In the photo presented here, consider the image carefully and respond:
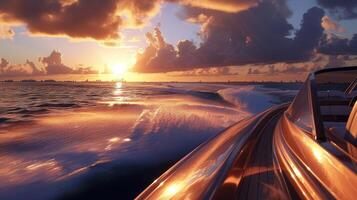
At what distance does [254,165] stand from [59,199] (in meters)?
3.78

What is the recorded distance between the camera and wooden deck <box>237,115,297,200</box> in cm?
214

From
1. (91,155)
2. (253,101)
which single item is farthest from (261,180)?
(253,101)

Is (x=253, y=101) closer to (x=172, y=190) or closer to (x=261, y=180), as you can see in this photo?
(x=172, y=190)

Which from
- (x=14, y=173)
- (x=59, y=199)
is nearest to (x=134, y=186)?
(x=59, y=199)

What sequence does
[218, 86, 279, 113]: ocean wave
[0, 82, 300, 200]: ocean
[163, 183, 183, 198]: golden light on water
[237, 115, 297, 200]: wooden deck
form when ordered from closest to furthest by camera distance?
[237, 115, 297, 200]: wooden deck → [163, 183, 183, 198]: golden light on water → [0, 82, 300, 200]: ocean → [218, 86, 279, 113]: ocean wave

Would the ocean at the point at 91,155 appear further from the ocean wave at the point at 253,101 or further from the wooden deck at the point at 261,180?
the ocean wave at the point at 253,101

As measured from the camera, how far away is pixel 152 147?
8875mm

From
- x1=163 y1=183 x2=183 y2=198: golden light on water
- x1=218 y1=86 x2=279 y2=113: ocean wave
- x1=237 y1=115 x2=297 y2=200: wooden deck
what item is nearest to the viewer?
x1=237 y1=115 x2=297 y2=200: wooden deck

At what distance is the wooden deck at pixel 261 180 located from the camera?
2143 mm

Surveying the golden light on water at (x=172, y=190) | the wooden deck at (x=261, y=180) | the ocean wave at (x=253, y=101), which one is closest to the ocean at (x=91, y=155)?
the golden light on water at (x=172, y=190)

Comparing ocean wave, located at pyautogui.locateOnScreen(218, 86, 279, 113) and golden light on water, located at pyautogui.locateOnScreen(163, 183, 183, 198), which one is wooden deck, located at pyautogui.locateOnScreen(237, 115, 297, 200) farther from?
ocean wave, located at pyautogui.locateOnScreen(218, 86, 279, 113)

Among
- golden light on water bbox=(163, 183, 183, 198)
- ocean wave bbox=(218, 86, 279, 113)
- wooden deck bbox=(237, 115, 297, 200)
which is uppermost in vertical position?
wooden deck bbox=(237, 115, 297, 200)

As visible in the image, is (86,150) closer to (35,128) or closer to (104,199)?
(104,199)

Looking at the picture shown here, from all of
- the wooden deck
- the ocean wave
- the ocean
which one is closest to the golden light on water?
the wooden deck
